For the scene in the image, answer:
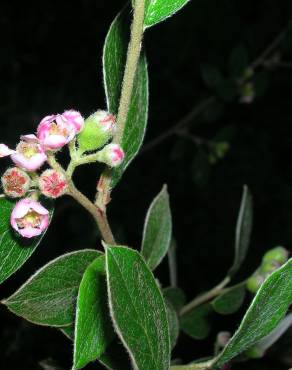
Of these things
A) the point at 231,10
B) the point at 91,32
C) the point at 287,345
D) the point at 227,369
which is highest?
the point at 91,32

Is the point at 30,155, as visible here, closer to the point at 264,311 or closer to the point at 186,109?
the point at 264,311

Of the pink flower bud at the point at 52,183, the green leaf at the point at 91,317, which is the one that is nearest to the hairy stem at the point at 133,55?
the pink flower bud at the point at 52,183

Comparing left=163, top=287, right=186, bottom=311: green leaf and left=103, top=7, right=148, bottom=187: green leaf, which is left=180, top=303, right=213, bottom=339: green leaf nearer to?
left=163, top=287, right=186, bottom=311: green leaf

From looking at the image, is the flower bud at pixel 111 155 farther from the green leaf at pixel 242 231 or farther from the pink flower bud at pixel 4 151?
the green leaf at pixel 242 231

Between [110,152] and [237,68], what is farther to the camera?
[237,68]

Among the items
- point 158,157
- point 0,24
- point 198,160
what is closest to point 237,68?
point 198,160

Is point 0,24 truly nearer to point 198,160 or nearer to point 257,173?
point 198,160

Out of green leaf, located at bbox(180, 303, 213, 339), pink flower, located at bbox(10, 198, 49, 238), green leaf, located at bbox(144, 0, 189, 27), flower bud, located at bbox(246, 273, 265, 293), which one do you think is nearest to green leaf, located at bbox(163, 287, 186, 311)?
green leaf, located at bbox(180, 303, 213, 339)
